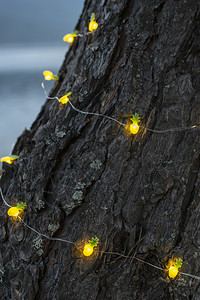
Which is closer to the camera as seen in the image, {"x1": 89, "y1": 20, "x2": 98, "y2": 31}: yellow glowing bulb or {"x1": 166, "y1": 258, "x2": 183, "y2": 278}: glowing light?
{"x1": 166, "y1": 258, "x2": 183, "y2": 278}: glowing light

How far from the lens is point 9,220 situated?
122 cm

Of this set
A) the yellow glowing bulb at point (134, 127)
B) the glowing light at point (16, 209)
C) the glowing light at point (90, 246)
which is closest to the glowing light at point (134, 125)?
the yellow glowing bulb at point (134, 127)

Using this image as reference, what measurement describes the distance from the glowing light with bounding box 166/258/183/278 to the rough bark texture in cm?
3

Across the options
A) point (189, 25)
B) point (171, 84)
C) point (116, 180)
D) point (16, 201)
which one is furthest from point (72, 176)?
point (189, 25)

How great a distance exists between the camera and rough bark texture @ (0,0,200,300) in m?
1.01

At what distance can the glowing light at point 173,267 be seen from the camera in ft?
3.19

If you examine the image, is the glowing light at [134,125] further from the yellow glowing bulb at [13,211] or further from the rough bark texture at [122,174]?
the yellow glowing bulb at [13,211]

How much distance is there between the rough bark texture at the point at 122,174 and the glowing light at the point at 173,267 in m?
0.03

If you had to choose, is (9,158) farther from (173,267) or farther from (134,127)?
(173,267)

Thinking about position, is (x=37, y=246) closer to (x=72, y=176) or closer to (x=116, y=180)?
(x=72, y=176)

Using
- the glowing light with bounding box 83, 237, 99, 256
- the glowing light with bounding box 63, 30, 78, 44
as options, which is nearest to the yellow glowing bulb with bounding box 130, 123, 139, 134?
the glowing light with bounding box 83, 237, 99, 256

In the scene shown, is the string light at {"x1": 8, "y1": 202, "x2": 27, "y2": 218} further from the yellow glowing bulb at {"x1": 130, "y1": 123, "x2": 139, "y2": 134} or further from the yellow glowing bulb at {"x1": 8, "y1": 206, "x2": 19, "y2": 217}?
the yellow glowing bulb at {"x1": 130, "y1": 123, "x2": 139, "y2": 134}

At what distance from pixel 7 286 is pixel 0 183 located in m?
0.47

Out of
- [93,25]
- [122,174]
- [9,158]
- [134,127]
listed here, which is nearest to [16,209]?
[9,158]
